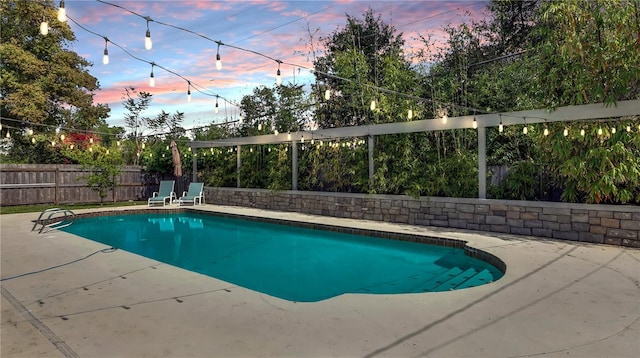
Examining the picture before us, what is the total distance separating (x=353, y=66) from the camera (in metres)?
10.6

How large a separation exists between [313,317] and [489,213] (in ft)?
17.8

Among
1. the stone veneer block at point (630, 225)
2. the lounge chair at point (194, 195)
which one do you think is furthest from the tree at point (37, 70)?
the stone veneer block at point (630, 225)

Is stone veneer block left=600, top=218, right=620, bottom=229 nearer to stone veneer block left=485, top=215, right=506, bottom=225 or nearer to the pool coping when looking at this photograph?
stone veneer block left=485, top=215, right=506, bottom=225

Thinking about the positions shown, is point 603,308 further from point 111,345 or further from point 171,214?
point 171,214

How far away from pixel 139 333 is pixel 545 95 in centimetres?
707

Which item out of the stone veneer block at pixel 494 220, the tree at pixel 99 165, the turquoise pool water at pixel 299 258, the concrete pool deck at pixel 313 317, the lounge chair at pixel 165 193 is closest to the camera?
the concrete pool deck at pixel 313 317

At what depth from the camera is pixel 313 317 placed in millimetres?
3102

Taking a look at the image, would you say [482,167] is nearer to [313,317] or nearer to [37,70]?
[313,317]

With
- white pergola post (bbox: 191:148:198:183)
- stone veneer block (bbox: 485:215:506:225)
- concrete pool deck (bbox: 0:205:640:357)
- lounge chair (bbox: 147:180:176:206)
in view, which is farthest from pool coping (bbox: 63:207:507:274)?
white pergola post (bbox: 191:148:198:183)

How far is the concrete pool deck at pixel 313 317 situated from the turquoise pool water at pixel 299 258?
0.98 m

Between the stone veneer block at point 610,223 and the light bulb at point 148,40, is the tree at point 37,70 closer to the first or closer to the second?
the light bulb at point 148,40

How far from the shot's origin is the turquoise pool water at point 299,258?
5.03m

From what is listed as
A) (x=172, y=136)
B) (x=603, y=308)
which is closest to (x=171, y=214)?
(x=172, y=136)

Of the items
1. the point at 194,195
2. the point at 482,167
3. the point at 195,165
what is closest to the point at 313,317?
the point at 482,167
